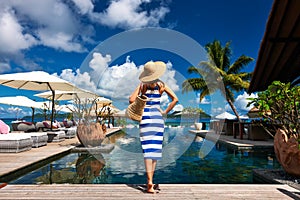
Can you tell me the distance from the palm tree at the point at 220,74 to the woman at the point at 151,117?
658 inches

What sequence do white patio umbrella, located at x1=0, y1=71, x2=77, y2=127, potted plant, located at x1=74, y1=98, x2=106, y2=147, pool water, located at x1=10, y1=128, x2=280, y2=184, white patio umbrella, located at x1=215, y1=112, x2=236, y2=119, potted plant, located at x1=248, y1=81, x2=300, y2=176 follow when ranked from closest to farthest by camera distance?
potted plant, located at x1=248, y1=81, x2=300, y2=176 → pool water, located at x1=10, y1=128, x2=280, y2=184 → potted plant, located at x1=74, y1=98, x2=106, y2=147 → white patio umbrella, located at x1=0, y1=71, x2=77, y2=127 → white patio umbrella, located at x1=215, y1=112, x2=236, y2=119

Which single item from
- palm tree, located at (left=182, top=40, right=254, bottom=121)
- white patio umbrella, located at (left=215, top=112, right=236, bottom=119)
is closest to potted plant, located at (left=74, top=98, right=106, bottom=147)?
palm tree, located at (left=182, top=40, right=254, bottom=121)

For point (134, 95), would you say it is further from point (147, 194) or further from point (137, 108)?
point (147, 194)

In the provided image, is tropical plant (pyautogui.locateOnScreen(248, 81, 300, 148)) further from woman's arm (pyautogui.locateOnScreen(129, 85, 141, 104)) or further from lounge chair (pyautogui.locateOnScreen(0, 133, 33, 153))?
lounge chair (pyautogui.locateOnScreen(0, 133, 33, 153))

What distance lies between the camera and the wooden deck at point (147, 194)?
280 cm

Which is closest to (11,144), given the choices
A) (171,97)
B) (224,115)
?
(171,97)

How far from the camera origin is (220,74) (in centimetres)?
1983

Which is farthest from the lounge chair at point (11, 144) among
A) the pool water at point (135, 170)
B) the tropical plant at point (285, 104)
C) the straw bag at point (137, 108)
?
the tropical plant at point (285, 104)

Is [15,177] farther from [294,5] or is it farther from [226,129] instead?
[226,129]

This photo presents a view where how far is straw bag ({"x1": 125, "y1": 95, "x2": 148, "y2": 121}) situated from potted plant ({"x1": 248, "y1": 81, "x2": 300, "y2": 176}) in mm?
2060

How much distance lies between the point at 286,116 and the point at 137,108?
270 cm

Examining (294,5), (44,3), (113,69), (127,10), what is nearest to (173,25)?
(127,10)

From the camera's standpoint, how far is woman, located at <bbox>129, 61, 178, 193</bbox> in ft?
9.78

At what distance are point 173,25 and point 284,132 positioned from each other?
408 centimetres
